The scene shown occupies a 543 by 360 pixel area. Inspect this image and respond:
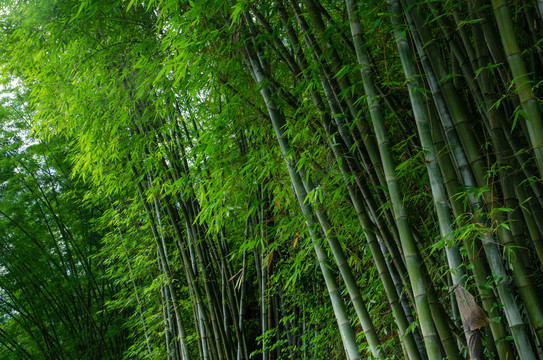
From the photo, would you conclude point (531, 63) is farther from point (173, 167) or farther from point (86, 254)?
point (86, 254)

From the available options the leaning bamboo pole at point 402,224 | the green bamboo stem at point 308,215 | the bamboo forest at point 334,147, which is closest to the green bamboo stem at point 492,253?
the bamboo forest at point 334,147

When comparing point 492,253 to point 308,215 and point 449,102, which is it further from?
point 308,215

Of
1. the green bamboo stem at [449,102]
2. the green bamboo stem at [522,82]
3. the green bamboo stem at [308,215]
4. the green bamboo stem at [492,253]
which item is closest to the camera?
the green bamboo stem at [522,82]

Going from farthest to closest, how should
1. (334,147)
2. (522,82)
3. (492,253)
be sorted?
(334,147) → (492,253) → (522,82)

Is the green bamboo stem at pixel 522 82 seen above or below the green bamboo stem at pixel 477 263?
above

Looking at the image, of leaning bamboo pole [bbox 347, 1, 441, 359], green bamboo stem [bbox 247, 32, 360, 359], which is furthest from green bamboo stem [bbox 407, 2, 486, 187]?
green bamboo stem [bbox 247, 32, 360, 359]

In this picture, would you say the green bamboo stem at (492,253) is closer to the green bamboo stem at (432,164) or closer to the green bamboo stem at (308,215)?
the green bamboo stem at (432,164)

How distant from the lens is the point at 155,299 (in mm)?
5949

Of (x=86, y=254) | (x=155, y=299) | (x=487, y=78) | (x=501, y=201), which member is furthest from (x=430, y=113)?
(x=86, y=254)

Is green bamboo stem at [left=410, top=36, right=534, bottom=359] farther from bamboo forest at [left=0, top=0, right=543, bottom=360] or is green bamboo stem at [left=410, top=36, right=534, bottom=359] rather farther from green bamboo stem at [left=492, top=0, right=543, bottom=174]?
green bamboo stem at [left=492, top=0, right=543, bottom=174]

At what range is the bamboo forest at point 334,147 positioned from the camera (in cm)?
163

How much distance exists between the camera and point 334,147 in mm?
2268

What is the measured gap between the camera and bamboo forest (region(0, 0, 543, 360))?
5.36 ft

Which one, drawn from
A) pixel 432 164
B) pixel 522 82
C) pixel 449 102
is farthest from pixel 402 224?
pixel 522 82
